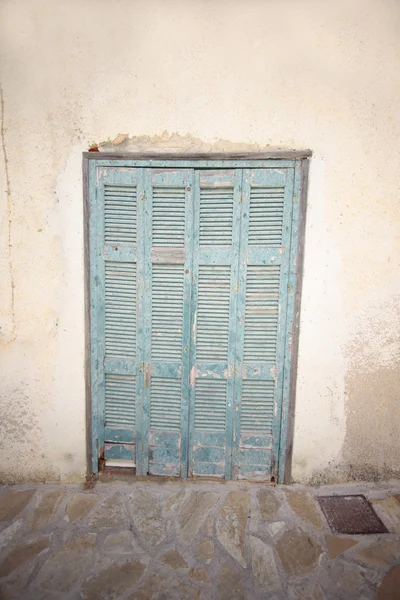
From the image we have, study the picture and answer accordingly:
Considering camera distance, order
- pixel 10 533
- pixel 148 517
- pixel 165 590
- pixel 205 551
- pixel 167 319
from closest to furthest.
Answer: pixel 165 590 → pixel 205 551 → pixel 10 533 → pixel 148 517 → pixel 167 319

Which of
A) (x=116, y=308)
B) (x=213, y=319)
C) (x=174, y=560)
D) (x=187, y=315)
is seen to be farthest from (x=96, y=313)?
(x=174, y=560)

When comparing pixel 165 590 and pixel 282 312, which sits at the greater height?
pixel 282 312

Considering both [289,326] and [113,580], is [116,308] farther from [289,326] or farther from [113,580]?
[113,580]

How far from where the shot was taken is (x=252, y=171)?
8.48 feet

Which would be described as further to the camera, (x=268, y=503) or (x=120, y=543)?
(x=268, y=503)

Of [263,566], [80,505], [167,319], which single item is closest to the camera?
[263,566]

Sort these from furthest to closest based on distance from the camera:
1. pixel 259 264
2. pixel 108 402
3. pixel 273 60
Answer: pixel 108 402
pixel 259 264
pixel 273 60

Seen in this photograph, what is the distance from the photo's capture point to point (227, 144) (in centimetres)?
256

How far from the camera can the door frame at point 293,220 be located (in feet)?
8.42

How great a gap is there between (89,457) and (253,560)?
60.3 inches

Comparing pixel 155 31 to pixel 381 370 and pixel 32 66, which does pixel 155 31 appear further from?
pixel 381 370

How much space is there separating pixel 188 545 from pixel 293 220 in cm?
252

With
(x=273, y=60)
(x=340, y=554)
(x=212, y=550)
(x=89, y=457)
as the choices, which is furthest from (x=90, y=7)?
(x=340, y=554)

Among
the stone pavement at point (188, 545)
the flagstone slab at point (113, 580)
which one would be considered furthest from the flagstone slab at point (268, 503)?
the flagstone slab at point (113, 580)
